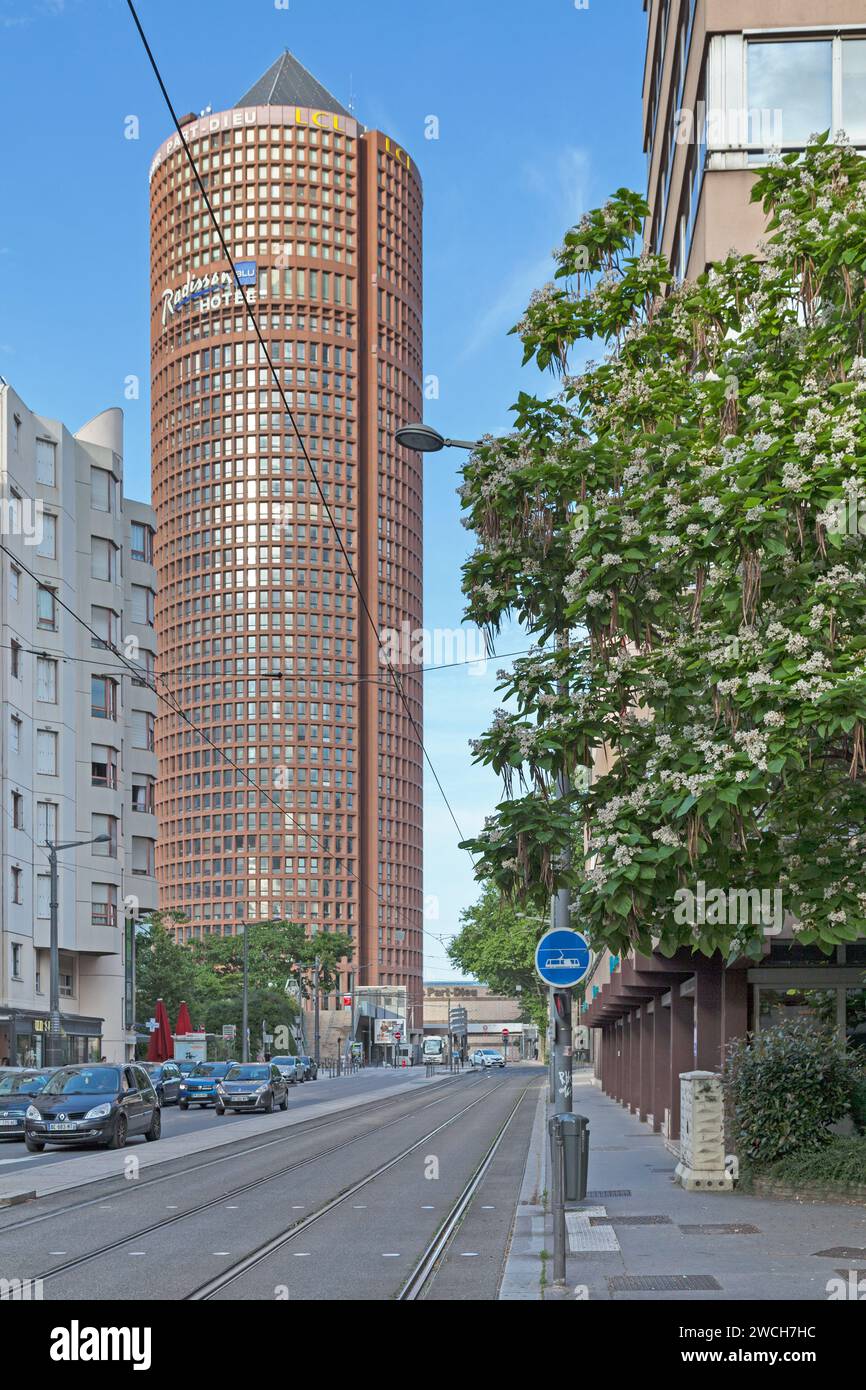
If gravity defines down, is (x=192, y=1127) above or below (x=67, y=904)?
below

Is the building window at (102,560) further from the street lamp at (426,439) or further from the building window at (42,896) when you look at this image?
the street lamp at (426,439)

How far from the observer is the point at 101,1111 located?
29.5 meters

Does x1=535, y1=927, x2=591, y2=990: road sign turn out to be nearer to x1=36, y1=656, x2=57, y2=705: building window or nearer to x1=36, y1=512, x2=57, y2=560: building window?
x1=36, y1=656, x2=57, y2=705: building window

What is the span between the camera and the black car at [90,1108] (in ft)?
95.2

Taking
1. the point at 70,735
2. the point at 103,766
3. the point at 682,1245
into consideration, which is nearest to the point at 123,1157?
the point at 682,1245

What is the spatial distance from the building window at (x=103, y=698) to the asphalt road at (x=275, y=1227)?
40.2 meters

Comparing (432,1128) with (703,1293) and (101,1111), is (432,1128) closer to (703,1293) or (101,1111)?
(101,1111)

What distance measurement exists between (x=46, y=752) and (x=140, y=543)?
15.2m

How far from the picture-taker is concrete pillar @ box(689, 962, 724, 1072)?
76.5 feet

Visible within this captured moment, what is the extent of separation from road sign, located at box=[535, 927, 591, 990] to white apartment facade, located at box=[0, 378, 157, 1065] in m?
46.0

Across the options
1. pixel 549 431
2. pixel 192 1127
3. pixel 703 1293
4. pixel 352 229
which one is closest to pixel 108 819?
pixel 192 1127

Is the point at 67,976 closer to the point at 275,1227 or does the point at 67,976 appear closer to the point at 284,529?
the point at 275,1227

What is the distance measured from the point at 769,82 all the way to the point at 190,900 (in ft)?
532

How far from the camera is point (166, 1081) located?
52344mm
